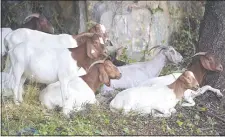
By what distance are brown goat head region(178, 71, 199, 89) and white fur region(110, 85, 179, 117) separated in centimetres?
18

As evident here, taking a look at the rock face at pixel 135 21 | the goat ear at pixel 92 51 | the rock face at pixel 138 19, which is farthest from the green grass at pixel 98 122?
the rock face at pixel 135 21

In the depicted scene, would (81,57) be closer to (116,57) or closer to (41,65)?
(41,65)

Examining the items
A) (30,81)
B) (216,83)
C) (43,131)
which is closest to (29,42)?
(30,81)

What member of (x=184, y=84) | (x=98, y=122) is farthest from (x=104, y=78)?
(x=184, y=84)

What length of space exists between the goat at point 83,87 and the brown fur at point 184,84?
0.64 meters

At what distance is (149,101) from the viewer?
5.96 metres

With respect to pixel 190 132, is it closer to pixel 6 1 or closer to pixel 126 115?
pixel 126 115

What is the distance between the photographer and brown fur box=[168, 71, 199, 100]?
5953 millimetres

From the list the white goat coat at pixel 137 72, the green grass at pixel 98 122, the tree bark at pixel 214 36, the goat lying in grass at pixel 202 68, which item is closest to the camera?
the green grass at pixel 98 122

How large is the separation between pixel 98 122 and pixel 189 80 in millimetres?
1075

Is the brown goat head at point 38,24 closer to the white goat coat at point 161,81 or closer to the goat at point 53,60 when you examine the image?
the goat at point 53,60

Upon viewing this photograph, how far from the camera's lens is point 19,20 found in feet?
36.8

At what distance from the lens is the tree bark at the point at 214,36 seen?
655 centimetres

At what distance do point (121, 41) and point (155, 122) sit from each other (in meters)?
3.66
